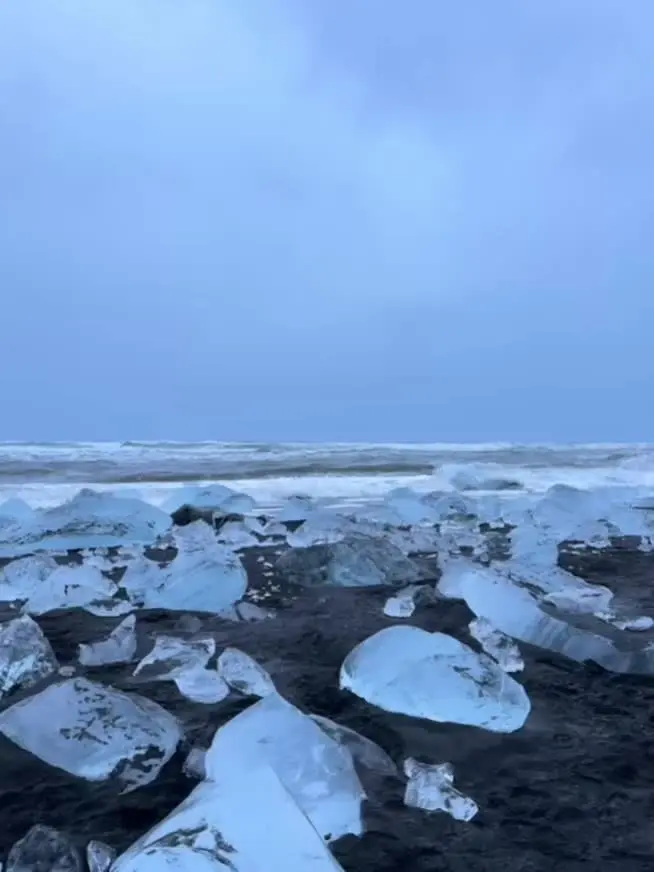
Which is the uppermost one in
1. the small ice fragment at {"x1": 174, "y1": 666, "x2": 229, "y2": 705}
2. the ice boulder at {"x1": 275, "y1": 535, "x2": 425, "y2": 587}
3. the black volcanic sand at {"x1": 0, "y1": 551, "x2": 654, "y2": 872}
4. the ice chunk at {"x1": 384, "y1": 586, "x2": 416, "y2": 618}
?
the ice boulder at {"x1": 275, "y1": 535, "x2": 425, "y2": 587}

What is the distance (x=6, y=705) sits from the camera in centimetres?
126

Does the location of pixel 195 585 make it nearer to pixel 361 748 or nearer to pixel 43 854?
pixel 361 748

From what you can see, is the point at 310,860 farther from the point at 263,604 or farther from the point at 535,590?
the point at 535,590

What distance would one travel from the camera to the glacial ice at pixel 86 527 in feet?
9.69

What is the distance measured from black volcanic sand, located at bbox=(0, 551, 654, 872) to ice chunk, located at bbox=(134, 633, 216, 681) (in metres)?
0.04

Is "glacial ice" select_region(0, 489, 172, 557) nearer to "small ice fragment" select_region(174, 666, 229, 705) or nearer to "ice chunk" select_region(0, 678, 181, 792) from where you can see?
"small ice fragment" select_region(174, 666, 229, 705)

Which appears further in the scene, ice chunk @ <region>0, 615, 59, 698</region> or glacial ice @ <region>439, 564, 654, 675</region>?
glacial ice @ <region>439, 564, 654, 675</region>

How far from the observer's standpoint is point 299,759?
38.9 inches

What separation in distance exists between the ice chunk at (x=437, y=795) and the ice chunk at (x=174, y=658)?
0.54m

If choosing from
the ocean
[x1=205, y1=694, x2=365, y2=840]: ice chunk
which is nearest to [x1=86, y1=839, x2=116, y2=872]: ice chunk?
[x1=205, y1=694, x2=365, y2=840]: ice chunk

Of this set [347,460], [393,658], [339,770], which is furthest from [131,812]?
[347,460]

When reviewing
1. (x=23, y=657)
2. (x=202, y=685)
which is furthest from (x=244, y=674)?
(x=23, y=657)

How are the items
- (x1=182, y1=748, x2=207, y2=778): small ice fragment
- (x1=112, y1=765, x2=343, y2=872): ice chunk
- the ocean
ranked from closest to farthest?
(x1=112, y1=765, x2=343, y2=872): ice chunk → (x1=182, y1=748, x2=207, y2=778): small ice fragment → the ocean

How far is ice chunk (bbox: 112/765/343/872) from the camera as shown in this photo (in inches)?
28.4
